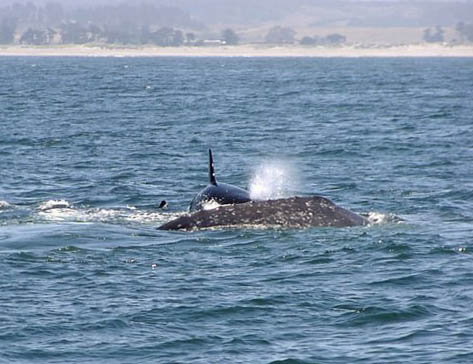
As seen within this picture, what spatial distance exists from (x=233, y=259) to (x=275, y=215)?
2198 mm

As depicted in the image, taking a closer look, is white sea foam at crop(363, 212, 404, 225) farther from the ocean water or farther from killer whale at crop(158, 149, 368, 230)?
killer whale at crop(158, 149, 368, 230)

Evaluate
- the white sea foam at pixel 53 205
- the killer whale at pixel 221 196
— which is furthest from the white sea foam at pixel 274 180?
the killer whale at pixel 221 196

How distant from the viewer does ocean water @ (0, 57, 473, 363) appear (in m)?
15.6

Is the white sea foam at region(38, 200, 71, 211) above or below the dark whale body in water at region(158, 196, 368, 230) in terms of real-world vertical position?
below

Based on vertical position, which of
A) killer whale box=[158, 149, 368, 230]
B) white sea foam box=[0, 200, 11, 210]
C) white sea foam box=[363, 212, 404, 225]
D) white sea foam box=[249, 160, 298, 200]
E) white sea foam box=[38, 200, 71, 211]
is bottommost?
white sea foam box=[249, 160, 298, 200]

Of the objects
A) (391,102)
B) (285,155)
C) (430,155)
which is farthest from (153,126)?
(391,102)

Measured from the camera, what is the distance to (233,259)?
2030cm

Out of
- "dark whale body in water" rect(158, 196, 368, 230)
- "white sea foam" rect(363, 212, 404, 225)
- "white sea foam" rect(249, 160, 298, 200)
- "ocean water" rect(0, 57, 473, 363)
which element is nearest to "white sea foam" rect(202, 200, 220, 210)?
"dark whale body in water" rect(158, 196, 368, 230)

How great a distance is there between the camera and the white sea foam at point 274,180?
1218 inches

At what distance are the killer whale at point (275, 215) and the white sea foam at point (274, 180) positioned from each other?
578 cm

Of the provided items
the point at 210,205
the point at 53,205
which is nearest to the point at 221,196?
the point at 210,205

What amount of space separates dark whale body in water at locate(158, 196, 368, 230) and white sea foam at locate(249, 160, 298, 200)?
5841mm

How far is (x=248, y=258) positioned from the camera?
20.3 meters

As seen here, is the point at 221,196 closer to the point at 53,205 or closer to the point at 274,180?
the point at 53,205
